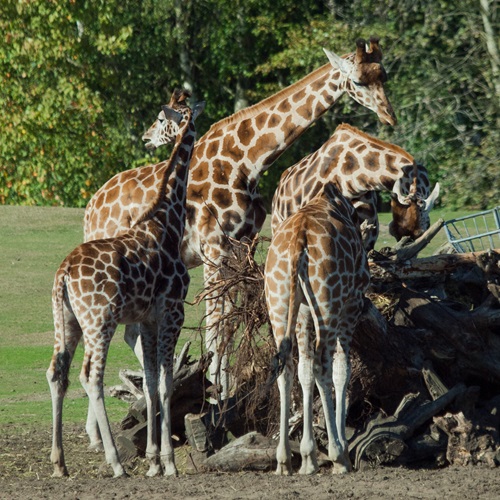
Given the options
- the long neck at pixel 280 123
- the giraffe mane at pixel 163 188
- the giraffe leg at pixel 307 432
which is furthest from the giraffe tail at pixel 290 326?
the long neck at pixel 280 123

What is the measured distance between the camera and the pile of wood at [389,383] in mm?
8750

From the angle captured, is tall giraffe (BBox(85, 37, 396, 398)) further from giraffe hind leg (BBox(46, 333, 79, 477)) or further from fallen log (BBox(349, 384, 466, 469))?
giraffe hind leg (BBox(46, 333, 79, 477))

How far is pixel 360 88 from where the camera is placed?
10.5m

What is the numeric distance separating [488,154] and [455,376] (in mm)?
9119

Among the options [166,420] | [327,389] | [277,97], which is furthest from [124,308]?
[277,97]

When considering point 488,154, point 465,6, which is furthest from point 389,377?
point 465,6

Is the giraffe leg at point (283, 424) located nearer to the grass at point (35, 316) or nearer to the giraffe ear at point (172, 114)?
the grass at point (35, 316)

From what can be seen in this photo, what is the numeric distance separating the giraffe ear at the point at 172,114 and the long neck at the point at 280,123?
98 centimetres

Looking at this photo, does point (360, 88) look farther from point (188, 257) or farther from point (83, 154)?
point (83, 154)

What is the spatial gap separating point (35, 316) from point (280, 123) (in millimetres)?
8470

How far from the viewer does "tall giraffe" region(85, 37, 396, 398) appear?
10.5 metres

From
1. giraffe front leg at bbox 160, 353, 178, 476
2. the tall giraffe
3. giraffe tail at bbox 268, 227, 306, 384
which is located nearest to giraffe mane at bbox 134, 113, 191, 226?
the tall giraffe

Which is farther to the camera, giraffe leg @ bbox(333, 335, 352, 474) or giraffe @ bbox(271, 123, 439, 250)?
giraffe @ bbox(271, 123, 439, 250)

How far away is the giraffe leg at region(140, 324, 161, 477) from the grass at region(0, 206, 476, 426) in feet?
1.30
